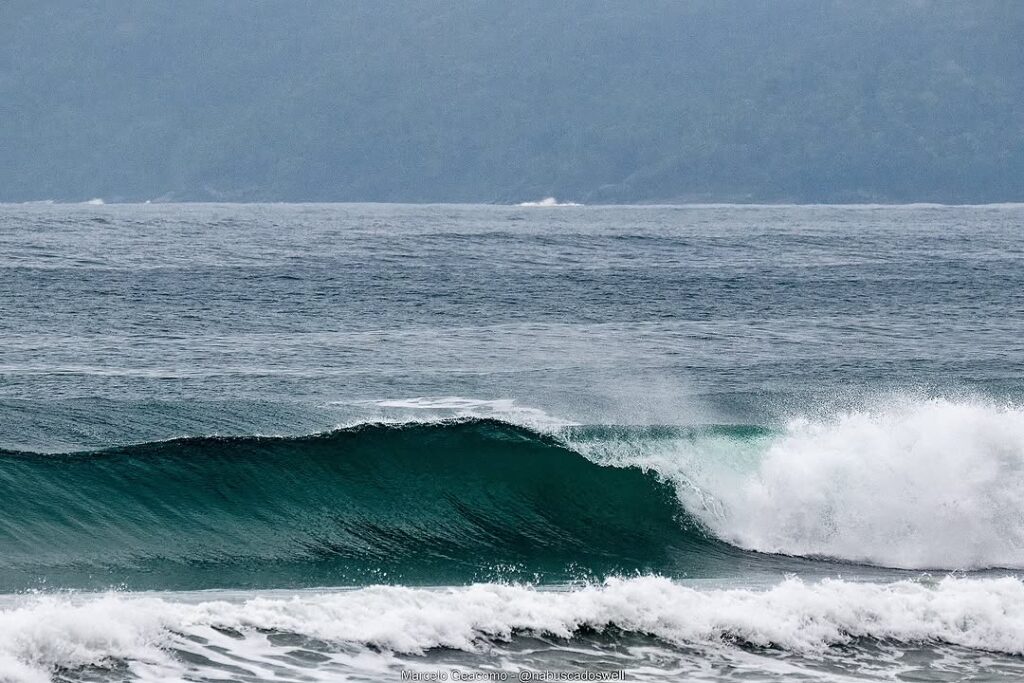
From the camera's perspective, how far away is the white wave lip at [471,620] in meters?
10.8

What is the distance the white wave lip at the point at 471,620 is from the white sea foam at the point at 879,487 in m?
2.80

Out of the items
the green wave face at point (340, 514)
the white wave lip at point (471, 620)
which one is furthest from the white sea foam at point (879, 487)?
the white wave lip at point (471, 620)

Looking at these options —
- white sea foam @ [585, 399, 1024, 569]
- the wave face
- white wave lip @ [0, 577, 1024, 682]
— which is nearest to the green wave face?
the wave face

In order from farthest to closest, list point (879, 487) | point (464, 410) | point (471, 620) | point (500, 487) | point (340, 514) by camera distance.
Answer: point (464, 410), point (500, 487), point (879, 487), point (340, 514), point (471, 620)

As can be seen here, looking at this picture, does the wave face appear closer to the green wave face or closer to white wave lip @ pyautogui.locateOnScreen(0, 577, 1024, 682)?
the green wave face

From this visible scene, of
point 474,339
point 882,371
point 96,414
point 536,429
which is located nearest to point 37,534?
Answer: point 96,414

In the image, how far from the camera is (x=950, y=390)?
81.2ft

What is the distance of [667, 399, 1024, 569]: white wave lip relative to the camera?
16531 millimetres

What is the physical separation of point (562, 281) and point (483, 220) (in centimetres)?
3877

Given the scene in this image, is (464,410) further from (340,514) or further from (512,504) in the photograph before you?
(340,514)

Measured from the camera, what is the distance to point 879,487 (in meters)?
17.4

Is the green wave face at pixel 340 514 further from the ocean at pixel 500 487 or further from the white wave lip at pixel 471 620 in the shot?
the white wave lip at pixel 471 620

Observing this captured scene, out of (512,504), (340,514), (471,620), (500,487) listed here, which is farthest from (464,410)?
(471,620)

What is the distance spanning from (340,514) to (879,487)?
6645 mm
